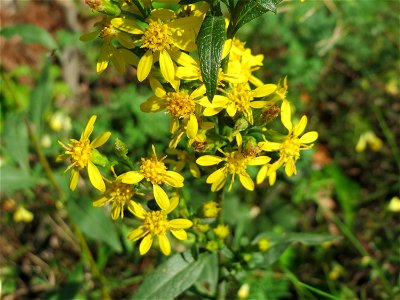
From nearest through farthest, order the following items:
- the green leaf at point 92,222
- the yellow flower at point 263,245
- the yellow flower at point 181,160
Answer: the yellow flower at point 181,160, the yellow flower at point 263,245, the green leaf at point 92,222

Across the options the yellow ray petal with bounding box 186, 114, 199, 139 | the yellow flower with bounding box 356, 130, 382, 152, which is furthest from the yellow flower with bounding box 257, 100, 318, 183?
the yellow flower with bounding box 356, 130, 382, 152

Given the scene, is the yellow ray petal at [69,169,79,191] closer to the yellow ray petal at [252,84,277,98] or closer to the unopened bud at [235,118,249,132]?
the unopened bud at [235,118,249,132]

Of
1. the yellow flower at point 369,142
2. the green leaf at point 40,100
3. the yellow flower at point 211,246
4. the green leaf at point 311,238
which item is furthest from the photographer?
the yellow flower at point 369,142

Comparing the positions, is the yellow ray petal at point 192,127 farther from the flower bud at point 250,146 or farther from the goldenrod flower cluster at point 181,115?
the flower bud at point 250,146

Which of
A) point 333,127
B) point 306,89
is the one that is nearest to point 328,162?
point 333,127

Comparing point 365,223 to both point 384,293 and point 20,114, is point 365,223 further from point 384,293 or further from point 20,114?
point 20,114

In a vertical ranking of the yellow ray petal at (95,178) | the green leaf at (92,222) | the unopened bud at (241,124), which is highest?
the unopened bud at (241,124)

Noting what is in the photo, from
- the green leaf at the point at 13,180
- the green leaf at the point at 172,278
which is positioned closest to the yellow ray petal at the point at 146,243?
the green leaf at the point at 172,278
